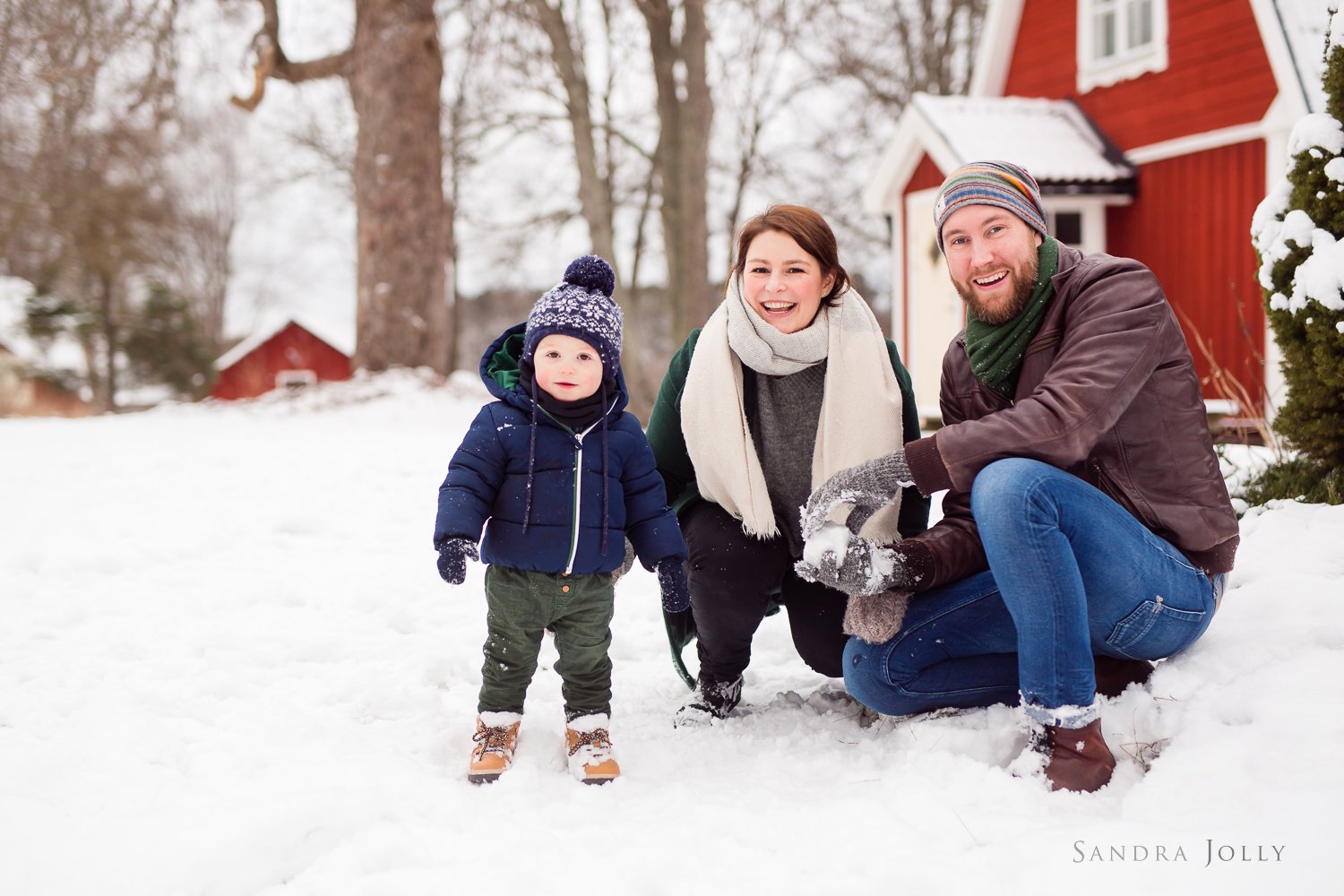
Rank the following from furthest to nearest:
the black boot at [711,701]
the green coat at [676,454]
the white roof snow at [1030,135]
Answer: the white roof snow at [1030,135] → the green coat at [676,454] → the black boot at [711,701]

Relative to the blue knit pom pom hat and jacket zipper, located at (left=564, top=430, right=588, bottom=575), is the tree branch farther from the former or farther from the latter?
jacket zipper, located at (left=564, top=430, right=588, bottom=575)

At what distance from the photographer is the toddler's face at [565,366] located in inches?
98.1

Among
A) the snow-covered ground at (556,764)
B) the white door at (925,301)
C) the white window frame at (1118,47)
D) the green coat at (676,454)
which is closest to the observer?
the snow-covered ground at (556,764)

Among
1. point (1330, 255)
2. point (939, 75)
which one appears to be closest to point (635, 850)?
point (1330, 255)

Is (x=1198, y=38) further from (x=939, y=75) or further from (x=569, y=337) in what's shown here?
(x=939, y=75)

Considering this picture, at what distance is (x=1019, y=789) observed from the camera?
2084 mm

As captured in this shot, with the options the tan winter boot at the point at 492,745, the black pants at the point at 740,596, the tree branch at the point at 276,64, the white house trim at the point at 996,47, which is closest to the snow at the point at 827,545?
the black pants at the point at 740,596

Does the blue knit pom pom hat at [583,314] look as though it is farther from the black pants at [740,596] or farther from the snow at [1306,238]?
the snow at [1306,238]

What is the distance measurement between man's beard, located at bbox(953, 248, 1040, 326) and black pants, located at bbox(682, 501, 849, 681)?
84cm

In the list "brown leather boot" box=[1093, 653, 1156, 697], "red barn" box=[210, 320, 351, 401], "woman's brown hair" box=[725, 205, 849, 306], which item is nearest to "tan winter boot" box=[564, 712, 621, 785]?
"brown leather boot" box=[1093, 653, 1156, 697]

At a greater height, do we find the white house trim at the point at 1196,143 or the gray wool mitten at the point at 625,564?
the white house trim at the point at 1196,143

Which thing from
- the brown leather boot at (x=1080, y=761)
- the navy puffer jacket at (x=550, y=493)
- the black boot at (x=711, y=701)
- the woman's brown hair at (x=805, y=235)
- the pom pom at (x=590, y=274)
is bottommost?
the black boot at (x=711, y=701)

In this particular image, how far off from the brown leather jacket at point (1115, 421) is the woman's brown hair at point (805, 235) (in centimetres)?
61

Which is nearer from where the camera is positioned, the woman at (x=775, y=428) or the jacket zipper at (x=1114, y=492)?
the jacket zipper at (x=1114, y=492)
